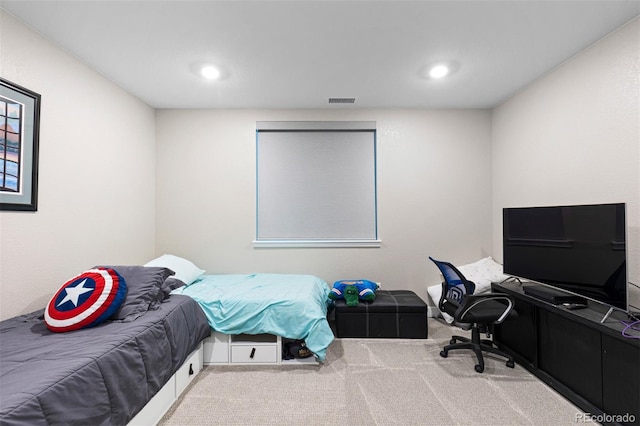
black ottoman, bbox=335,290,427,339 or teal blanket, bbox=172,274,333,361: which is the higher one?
teal blanket, bbox=172,274,333,361

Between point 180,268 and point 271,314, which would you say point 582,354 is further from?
point 180,268

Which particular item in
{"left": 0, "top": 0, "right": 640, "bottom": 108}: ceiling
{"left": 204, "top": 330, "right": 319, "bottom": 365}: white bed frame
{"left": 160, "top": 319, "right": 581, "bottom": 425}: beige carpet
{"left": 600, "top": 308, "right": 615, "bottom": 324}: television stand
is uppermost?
{"left": 0, "top": 0, "right": 640, "bottom": 108}: ceiling

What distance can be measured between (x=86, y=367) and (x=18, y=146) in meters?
1.72

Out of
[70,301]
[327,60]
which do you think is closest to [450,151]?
[327,60]

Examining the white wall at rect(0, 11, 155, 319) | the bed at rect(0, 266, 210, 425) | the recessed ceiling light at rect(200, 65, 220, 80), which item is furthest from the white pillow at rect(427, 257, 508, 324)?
the white wall at rect(0, 11, 155, 319)

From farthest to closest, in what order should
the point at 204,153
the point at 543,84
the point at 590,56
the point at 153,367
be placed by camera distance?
1. the point at 204,153
2. the point at 543,84
3. the point at 590,56
4. the point at 153,367

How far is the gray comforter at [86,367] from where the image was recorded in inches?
43.0

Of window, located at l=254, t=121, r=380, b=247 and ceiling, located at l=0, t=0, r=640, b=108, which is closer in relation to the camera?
ceiling, located at l=0, t=0, r=640, b=108

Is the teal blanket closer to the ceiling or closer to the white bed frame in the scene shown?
the white bed frame

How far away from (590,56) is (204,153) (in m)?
4.05

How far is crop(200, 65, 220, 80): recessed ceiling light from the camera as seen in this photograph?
2514mm

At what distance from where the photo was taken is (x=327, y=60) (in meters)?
2.42

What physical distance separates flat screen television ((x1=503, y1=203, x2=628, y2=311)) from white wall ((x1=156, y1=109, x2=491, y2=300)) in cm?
90

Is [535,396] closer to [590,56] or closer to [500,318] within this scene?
[500,318]
